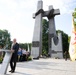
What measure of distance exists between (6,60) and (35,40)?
28402 millimetres

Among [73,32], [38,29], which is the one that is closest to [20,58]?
[73,32]

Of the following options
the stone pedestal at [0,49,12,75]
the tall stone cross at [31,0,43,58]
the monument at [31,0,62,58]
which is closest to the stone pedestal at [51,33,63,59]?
the monument at [31,0,62,58]

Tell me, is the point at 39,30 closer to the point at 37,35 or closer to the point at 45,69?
the point at 37,35

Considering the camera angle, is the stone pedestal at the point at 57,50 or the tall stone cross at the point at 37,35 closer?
the stone pedestal at the point at 57,50

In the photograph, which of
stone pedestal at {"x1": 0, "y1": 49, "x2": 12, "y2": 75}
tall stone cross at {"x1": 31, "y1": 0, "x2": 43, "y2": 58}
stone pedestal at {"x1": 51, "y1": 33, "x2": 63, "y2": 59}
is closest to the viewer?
stone pedestal at {"x1": 0, "y1": 49, "x2": 12, "y2": 75}

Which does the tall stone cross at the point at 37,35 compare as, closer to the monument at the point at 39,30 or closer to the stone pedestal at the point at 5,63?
the monument at the point at 39,30

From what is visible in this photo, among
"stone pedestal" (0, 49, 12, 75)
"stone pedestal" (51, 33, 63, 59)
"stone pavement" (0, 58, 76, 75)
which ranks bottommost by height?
"stone pavement" (0, 58, 76, 75)

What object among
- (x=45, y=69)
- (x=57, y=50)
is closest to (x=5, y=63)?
(x=45, y=69)

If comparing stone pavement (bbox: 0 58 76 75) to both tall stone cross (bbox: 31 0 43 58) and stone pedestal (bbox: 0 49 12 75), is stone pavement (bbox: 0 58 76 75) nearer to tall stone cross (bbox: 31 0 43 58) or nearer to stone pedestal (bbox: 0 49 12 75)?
stone pedestal (bbox: 0 49 12 75)

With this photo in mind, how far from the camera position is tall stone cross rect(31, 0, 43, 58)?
3638 cm

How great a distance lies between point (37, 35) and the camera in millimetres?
36969

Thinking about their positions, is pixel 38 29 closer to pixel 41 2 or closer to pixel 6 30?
pixel 41 2

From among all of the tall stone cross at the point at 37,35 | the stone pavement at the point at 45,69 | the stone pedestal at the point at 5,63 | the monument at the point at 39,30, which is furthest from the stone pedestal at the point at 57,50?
the stone pedestal at the point at 5,63

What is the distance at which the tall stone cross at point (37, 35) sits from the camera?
36.4 meters
